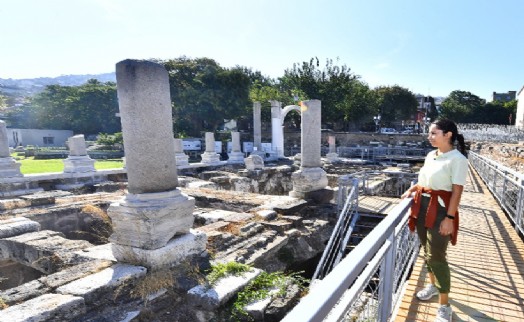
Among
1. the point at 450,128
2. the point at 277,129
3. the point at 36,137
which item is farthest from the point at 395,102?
the point at 36,137

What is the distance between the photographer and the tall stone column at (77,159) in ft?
34.7

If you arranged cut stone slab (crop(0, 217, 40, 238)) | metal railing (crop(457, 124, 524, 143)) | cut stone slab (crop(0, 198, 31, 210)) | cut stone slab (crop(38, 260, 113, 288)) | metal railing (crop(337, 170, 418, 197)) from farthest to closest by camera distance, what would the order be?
metal railing (crop(457, 124, 524, 143))
metal railing (crop(337, 170, 418, 197))
cut stone slab (crop(0, 198, 31, 210))
cut stone slab (crop(0, 217, 40, 238))
cut stone slab (crop(38, 260, 113, 288))

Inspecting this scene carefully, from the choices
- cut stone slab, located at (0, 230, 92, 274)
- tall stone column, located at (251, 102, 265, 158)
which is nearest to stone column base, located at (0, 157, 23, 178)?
cut stone slab, located at (0, 230, 92, 274)

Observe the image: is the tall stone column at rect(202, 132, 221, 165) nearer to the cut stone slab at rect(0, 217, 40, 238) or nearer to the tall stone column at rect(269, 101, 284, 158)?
the tall stone column at rect(269, 101, 284, 158)

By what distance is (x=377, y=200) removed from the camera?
8.26 metres

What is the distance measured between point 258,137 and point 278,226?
17.3 m

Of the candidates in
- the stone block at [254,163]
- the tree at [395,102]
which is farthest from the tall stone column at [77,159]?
the tree at [395,102]

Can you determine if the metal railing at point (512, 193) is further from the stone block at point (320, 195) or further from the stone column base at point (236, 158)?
the stone column base at point (236, 158)

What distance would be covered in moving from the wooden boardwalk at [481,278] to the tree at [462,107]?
52179 millimetres

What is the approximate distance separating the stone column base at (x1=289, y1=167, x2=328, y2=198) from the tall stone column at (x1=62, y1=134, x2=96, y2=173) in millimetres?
8113

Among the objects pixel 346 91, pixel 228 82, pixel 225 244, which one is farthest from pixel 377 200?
pixel 346 91

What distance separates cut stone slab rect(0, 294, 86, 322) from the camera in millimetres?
2469

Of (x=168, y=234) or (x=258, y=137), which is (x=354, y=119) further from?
(x=168, y=234)

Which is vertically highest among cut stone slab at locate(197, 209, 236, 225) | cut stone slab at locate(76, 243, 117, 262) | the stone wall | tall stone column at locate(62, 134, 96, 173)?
tall stone column at locate(62, 134, 96, 173)
